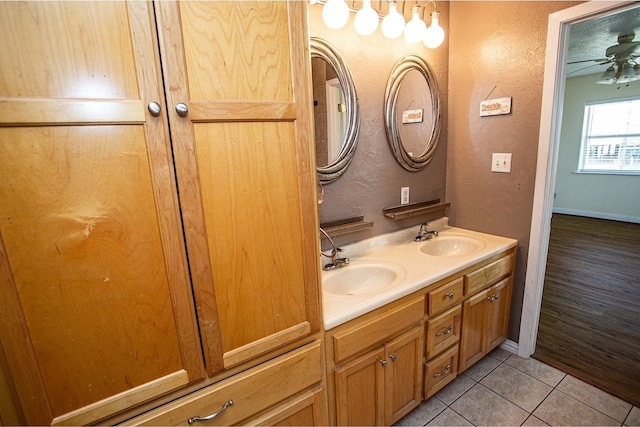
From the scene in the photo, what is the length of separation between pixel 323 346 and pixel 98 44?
1.07m

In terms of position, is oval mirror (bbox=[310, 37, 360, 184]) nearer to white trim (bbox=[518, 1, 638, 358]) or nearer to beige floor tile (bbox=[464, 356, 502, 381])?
white trim (bbox=[518, 1, 638, 358])

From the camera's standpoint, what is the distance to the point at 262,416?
3.22 feet

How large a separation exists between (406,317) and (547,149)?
1264 millimetres

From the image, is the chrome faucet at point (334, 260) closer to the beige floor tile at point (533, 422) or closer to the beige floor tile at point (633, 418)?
the beige floor tile at point (533, 422)

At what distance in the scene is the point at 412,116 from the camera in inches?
74.7

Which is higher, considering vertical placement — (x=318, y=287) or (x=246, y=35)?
(x=246, y=35)

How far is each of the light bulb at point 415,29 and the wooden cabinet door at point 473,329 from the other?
1493 millimetres

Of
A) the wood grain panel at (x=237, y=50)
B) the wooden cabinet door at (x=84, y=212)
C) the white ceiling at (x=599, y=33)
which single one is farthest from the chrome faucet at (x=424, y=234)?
the white ceiling at (x=599, y=33)

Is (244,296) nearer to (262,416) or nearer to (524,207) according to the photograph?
(262,416)

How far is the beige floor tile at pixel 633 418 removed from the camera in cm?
145

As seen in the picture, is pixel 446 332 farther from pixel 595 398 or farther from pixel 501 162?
pixel 501 162

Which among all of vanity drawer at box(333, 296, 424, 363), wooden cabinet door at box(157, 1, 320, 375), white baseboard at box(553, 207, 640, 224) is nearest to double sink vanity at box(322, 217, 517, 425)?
vanity drawer at box(333, 296, 424, 363)

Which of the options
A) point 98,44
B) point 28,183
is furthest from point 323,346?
point 98,44

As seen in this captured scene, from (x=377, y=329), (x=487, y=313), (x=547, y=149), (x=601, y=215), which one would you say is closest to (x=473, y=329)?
(x=487, y=313)
